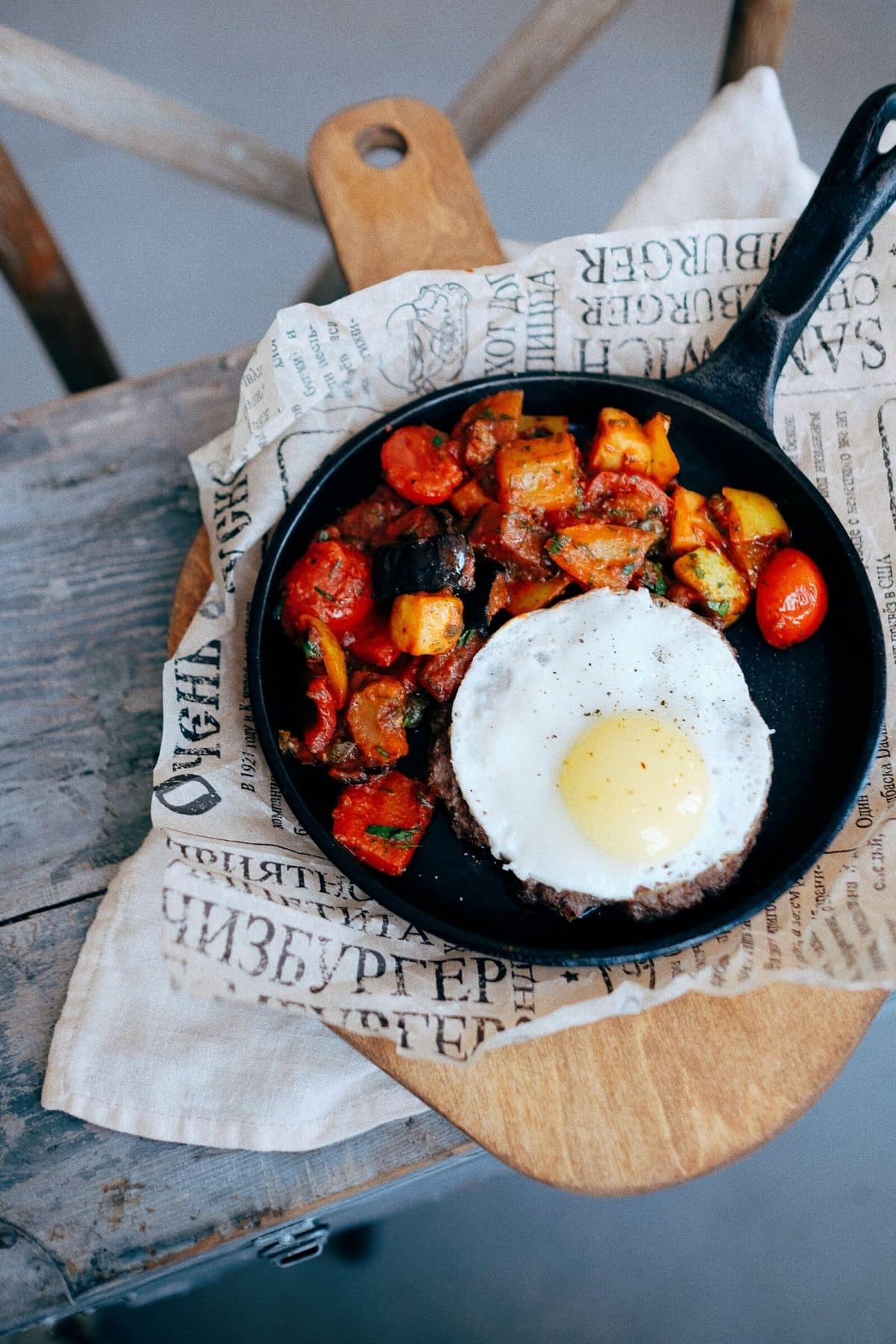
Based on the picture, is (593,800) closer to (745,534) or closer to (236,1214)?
(745,534)

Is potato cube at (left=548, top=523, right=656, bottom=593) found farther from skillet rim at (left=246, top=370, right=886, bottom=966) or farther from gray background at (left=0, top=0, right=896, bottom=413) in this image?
gray background at (left=0, top=0, right=896, bottom=413)

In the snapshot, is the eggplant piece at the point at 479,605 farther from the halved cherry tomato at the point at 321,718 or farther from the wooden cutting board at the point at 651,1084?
the wooden cutting board at the point at 651,1084

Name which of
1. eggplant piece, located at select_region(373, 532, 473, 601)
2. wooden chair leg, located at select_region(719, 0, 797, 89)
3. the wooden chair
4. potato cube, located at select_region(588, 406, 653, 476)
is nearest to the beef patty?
eggplant piece, located at select_region(373, 532, 473, 601)

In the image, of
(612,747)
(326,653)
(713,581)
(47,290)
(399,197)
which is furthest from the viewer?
(47,290)

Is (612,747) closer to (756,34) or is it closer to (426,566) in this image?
(426,566)

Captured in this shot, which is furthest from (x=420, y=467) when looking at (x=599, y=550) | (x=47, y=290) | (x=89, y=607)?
(x=47, y=290)

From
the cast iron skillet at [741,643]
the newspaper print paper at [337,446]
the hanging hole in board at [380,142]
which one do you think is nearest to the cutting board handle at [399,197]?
the hanging hole in board at [380,142]
